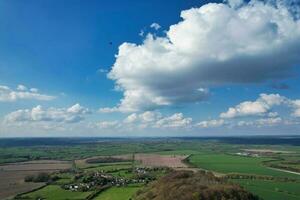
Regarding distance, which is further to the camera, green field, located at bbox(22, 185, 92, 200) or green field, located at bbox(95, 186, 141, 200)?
green field, located at bbox(22, 185, 92, 200)

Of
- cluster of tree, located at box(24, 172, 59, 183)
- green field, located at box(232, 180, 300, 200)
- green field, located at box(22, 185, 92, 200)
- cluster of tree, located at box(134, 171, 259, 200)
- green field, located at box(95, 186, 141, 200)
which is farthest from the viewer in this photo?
cluster of tree, located at box(24, 172, 59, 183)

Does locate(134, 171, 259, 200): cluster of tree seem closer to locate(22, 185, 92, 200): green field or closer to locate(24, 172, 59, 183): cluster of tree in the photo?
locate(22, 185, 92, 200): green field

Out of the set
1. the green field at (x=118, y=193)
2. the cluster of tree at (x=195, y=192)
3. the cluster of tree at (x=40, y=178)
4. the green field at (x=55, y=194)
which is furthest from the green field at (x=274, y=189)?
the cluster of tree at (x=40, y=178)

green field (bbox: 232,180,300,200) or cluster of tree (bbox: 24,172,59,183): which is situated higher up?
cluster of tree (bbox: 24,172,59,183)

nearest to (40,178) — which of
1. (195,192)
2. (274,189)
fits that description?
(274,189)

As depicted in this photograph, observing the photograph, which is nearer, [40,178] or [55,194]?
[55,194]

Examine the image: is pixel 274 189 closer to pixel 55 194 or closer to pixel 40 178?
pixel 55 194

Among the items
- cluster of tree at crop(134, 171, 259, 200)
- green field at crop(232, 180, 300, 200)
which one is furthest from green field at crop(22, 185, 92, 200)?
green field at crop(232, 180, 300, 200)

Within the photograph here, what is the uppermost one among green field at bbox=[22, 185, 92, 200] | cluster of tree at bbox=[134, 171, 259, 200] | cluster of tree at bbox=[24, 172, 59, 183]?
cluster of tree at bbox=[134, 171, 259, 200]

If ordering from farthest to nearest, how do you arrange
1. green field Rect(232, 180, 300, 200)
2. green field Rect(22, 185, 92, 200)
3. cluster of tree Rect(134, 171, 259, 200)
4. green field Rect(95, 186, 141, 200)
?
1. green field Rect(22, 185, 92, 200)
2. green field Rect(95, 186, 141, 200)
3. green field Rect(232, 180, 300, 200)
4. cluster of tree Rect(134, 171, 259, 200)
